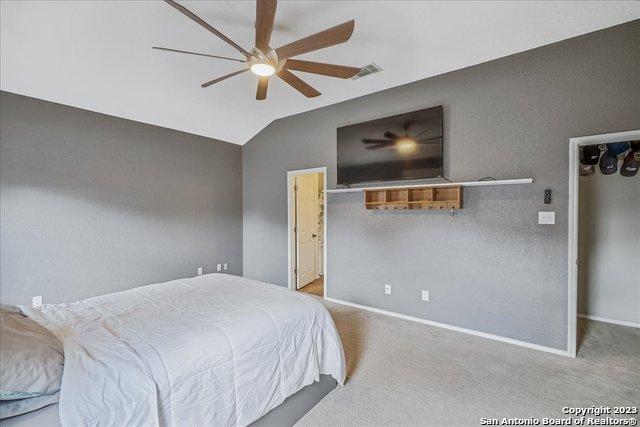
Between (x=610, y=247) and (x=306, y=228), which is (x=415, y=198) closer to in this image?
(x=306, y=228)

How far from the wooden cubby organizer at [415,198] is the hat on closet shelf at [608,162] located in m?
1.86

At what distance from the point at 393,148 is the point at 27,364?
354 cm

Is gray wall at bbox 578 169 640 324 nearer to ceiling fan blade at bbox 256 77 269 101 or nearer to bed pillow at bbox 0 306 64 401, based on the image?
ceiling fan blade at bbox 256 77 269 101

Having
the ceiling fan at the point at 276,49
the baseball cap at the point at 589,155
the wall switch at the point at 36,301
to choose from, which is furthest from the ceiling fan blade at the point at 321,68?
the wall switch at the point at 36,301

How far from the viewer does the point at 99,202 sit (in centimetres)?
375

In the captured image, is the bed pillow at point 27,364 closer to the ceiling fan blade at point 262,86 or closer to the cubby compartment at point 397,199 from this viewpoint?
the ceiling fan blade at point 262,86

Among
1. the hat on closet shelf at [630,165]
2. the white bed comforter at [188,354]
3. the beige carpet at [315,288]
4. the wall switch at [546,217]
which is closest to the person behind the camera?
the white bed comforter at [188,354]

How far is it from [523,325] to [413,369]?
1.33m

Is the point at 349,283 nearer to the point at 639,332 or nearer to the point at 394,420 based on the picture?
the point at 394,420

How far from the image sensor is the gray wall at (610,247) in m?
3.40

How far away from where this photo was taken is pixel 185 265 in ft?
15.1

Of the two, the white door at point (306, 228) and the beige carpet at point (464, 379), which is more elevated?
the white door at point (306, 228)

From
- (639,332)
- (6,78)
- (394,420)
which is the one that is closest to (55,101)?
(6,78)

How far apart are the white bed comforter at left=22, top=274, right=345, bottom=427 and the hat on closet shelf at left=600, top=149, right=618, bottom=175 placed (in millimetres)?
3795
